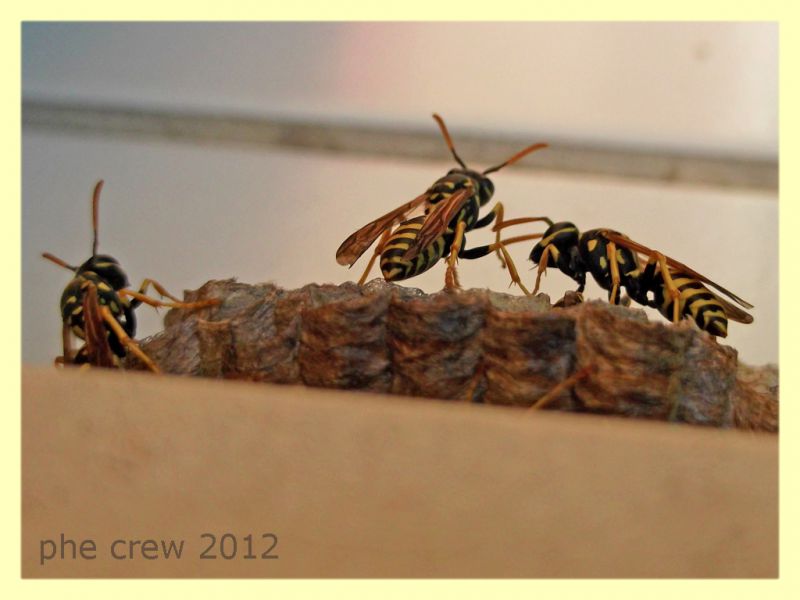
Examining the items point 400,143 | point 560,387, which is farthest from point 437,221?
point 400,143

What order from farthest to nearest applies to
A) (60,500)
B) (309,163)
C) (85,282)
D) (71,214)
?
(309,163) < (71,214) < (85,282) < (60,500)

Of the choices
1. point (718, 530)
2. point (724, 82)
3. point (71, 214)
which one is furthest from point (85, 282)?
point (724, 82)

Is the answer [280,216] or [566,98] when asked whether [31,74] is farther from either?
[566,98]

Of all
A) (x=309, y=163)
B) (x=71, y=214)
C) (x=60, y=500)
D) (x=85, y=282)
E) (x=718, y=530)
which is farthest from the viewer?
(x=309, y=163)

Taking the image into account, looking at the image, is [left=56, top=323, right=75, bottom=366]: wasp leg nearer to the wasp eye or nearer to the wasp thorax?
the wasp thorax

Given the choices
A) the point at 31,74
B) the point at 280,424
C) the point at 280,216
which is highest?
the point at 31,74

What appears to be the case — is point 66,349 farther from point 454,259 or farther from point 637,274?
point 637,274

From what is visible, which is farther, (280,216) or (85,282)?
(280,216)
